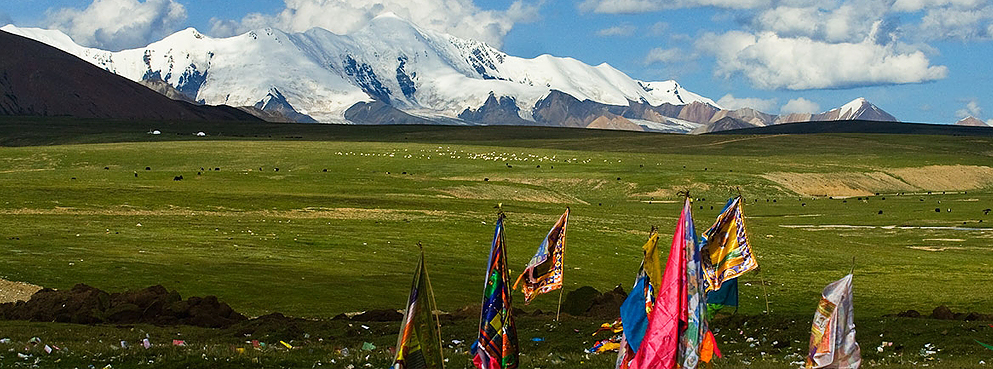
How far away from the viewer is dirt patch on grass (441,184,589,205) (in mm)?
94500

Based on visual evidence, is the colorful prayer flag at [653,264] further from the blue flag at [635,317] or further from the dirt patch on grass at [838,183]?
the dirt patch on grass at [838,183]

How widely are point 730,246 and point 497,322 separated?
6.97 meters

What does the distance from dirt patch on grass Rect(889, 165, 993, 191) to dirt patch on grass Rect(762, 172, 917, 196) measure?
156 inches

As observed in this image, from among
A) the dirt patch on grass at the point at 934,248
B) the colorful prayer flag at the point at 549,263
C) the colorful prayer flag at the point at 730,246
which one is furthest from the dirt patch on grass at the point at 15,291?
the dirt patch on grass at the point at 934,248

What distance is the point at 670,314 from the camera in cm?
1236

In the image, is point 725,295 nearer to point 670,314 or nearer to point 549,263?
point 549,263

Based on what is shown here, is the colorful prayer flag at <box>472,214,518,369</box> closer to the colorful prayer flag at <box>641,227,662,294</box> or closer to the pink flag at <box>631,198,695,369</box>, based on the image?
the colorful prayer flag at <box>641,227,662,294</box>

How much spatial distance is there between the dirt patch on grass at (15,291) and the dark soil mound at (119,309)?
307 cm

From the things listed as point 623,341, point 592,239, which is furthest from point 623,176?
point 623,341

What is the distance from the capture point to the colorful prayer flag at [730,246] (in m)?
19.6

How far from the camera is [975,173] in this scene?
152 metres

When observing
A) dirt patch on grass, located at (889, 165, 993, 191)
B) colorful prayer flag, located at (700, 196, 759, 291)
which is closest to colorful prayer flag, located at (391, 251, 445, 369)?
colorful prayer flag, located at (700, 196, 759, 291)

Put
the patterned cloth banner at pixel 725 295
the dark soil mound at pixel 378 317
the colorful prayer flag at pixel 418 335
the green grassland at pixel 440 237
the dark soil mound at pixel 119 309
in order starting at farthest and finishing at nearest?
the green grassland at pixel 440 237
the dark soil mound at pixel 378 317
the dark soil mound at pixel 119 309
the patterned cloth banner at pixel 725 295
the colorful prayer flag at pixel 418 335

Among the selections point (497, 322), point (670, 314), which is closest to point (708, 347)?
point (670, 314)
